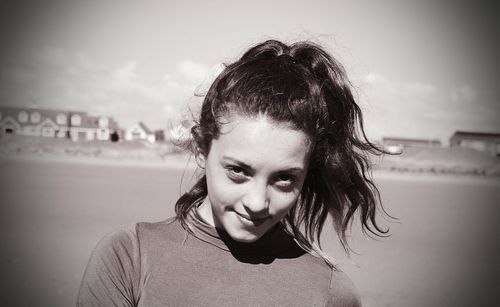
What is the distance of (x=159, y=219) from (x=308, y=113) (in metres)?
11.0

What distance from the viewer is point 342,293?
64.7 inches

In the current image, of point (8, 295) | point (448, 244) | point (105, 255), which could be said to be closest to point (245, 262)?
point (105, 255)

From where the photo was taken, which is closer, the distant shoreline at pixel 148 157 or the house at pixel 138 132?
the distant shoreline at pixel 148 157

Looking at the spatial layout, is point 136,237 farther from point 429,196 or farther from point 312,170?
point 429,196

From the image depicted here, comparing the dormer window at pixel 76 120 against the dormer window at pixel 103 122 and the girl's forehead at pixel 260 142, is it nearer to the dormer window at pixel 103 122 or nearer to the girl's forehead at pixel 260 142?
the dormer window at pixel 103 122

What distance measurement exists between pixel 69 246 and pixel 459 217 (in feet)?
43.7

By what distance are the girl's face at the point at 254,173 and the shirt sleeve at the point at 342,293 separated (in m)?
0.29

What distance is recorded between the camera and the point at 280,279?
1657 millimetres

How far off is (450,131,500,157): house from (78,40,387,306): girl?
62.5m

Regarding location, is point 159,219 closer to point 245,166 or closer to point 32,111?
point 245,166

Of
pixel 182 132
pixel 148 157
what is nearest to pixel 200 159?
pixel 182 132

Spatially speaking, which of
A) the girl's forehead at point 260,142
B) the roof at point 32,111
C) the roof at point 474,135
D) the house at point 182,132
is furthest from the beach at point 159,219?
the roof at point 474,135

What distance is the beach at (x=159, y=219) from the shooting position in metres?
7.42

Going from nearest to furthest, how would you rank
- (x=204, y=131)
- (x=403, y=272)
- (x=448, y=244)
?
1. (x=204, y=131)
2. (x=403, y=272)
3. (x=448, y=244)
